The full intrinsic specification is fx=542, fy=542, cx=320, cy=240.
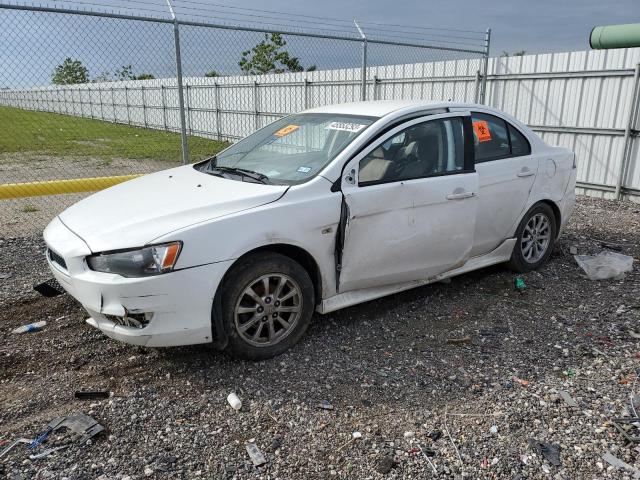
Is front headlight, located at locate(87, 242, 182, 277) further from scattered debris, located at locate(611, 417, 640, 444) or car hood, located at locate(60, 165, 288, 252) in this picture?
scattered debris, located at locate(611, 417, 640, 444)

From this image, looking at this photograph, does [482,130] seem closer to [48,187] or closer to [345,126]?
[345,126]

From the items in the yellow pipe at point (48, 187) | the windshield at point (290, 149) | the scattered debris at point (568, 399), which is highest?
the windshield at point (290, 149)

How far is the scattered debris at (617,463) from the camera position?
271cm

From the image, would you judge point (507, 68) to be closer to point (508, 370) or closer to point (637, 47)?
point (637, 47)

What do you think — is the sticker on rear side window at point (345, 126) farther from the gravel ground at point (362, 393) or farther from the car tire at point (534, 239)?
the car tire at point (534, 239)

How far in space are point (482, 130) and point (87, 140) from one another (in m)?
21.1

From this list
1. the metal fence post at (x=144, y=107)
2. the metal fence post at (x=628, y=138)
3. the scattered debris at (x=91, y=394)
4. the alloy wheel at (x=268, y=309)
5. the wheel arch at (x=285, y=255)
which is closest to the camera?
the scattered debris at (x=91, y=394)

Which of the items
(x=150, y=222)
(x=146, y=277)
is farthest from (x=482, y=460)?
(x=150, y=222)

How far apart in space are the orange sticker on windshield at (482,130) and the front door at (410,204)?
19 cm

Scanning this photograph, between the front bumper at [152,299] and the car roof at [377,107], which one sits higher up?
the car roof at [377,107]

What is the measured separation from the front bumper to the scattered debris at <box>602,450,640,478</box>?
7.57 ft

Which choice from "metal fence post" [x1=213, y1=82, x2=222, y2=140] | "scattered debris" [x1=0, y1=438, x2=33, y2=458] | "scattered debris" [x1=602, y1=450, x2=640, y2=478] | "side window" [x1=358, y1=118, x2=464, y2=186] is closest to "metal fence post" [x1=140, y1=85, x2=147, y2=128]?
"metal fence post" [x1=213, y1=82, x2=222, y2=140]

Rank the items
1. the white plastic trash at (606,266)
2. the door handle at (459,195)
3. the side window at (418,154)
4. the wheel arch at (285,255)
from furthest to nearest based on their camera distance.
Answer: the white plastic trash at (606,266)
the door handle at (459,195)
the side window at (418,154)
the wheel arch at (285,255)

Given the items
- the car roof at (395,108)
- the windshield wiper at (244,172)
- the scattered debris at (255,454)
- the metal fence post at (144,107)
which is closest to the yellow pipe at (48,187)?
the windshield wiper at (244,172)
